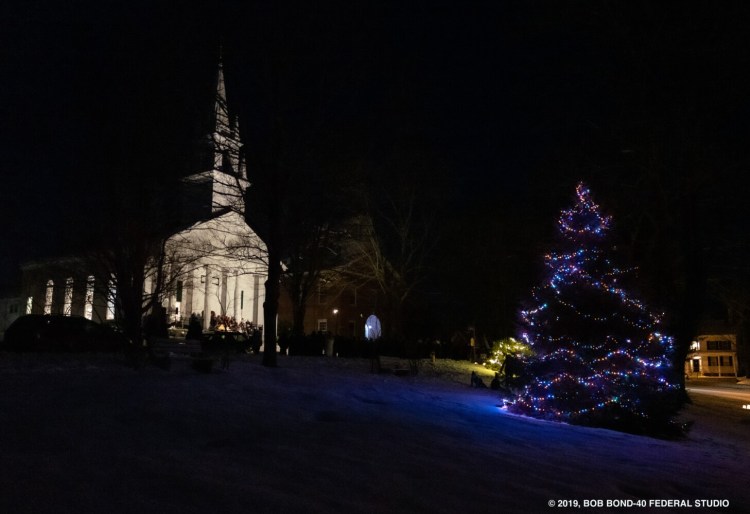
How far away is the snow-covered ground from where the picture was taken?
4.80 metres

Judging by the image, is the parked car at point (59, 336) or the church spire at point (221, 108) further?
the church spire at point (221, 108)

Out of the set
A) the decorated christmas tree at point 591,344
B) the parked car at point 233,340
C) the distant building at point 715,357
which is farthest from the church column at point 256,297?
the distant building at point 715,357

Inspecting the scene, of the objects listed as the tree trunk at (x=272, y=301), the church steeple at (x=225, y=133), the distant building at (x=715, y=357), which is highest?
the church steeple at (x=225, y=133)

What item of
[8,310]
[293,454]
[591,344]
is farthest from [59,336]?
[8,310]

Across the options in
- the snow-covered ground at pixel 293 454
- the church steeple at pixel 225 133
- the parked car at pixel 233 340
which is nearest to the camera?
the snow-covered ground at pixel 293 454

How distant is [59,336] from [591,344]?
1555 centimetres

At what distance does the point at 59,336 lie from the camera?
18.4 metres

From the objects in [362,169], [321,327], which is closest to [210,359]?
[362,169]

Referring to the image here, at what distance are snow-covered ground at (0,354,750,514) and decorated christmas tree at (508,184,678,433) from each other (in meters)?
0.98

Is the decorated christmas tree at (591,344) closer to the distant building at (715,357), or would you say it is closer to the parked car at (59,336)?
the parked car at (59,336)

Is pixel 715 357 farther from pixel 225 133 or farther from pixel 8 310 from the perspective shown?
Result: pixel 8 310

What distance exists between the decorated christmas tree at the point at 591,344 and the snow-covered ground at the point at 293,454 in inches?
38.8

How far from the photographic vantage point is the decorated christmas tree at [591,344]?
40.1ft

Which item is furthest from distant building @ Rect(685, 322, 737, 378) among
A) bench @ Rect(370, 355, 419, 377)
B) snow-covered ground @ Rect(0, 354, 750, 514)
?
snow-covered ground @ Rect(0, 354, 750, 514)
